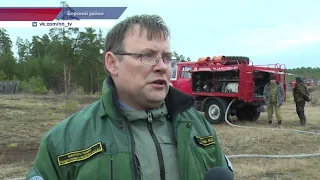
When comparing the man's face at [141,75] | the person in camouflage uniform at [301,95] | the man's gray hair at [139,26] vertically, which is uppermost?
the man's gray hair at [139,26]

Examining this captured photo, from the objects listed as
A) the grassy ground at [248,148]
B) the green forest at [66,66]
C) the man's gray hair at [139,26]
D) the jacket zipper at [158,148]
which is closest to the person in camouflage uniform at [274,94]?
the grassy ground at [248,148]

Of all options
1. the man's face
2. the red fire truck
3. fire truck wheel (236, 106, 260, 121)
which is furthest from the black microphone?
fire truck wheel (236, 106, 260, 121)

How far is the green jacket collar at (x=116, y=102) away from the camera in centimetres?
172

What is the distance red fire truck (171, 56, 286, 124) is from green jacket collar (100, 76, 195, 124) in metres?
9.57

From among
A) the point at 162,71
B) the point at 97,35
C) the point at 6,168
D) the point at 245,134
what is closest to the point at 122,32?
the point at 162,71

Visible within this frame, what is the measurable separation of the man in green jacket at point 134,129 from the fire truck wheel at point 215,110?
32.6 ft

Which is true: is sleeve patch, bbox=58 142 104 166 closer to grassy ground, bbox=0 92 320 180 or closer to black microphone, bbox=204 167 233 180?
black microphone, bbox=204 167 233 180

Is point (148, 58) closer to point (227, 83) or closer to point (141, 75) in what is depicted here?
point (141, 75)

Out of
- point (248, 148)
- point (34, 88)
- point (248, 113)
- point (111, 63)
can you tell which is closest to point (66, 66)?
point (34, 88)

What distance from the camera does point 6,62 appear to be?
53250mm

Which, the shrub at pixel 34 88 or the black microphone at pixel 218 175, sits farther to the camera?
the shrub at pixel 34 88

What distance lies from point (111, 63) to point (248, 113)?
11.7m

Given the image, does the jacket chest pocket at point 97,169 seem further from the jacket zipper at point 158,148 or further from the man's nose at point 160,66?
the man's nose at point 160,66

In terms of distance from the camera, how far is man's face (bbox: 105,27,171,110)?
5.82ft
